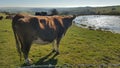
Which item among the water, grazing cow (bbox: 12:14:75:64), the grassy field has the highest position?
grazing cow (bbox: 12:14:75:64)

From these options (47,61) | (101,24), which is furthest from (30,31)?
(101,24)

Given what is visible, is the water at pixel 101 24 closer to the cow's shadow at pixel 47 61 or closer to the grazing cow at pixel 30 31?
the cow's shadow at pixel 47 61

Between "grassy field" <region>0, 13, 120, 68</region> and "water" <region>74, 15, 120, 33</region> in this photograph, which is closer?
"grassy field" <region>0, 13, 120, 68</region>

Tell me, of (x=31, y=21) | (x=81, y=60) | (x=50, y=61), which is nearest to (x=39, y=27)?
(x=31, y=21)

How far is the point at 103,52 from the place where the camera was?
1343 cm

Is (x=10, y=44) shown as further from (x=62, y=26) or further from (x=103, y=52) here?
(x=103, y=52)

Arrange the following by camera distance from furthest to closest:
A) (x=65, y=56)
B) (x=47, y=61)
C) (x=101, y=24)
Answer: (x=101, y=24), (x=65, y=56), (x=47, y=61)

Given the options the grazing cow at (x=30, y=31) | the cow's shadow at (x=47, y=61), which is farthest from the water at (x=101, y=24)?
the grazing cow at (x=30, y=31)

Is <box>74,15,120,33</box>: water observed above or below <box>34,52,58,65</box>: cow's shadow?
below

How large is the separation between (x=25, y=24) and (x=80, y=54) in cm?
416

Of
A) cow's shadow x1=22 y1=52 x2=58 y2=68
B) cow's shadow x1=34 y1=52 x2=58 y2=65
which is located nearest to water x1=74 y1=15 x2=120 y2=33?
cow's shadow x1=22 y1=52 x2=58 y2=68

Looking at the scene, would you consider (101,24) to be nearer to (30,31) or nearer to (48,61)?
(48,61)

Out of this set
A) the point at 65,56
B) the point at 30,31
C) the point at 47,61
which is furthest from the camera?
the point at 65,56

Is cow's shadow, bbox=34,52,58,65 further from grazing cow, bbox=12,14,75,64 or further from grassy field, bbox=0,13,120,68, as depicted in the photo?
grazing cow, bbox=12,14,75,64
